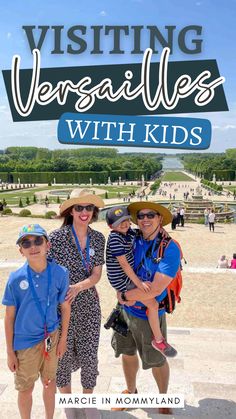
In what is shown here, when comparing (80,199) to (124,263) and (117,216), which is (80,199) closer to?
(117,216)

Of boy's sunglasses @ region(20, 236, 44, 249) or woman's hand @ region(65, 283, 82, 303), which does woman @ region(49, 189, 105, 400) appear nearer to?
woman's hand @ region(65, 283, 82, 303)

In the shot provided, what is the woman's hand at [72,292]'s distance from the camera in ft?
9.60

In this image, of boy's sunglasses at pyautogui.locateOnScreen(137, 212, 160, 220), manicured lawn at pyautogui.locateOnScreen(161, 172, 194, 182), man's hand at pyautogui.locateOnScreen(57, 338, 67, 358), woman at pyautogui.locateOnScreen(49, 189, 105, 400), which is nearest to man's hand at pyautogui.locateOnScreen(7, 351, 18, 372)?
man's hand at pyautogui.locateOnScreen(57, 338, 67, 358)

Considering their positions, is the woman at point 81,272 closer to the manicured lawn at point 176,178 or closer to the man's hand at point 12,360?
the man's hand at point 12,360

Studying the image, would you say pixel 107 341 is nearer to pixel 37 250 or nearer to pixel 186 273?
pixel 37 250

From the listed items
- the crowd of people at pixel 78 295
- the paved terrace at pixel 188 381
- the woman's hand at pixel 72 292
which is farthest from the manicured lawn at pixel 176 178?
the woman's hand at pixel 72 292

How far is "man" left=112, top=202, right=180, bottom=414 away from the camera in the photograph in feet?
9.90

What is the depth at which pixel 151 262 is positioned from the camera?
3092 millimetres

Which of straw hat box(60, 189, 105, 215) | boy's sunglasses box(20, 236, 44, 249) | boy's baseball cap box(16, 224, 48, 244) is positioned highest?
straw hat box(60, 189, 105, 215)

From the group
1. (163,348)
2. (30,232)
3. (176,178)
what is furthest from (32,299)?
(176,178)

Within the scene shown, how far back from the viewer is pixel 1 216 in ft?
90.2

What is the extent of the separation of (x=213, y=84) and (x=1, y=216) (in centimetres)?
2380

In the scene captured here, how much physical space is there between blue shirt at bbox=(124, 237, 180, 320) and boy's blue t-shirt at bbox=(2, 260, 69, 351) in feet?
2.07

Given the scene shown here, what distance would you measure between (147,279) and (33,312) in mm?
934
